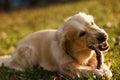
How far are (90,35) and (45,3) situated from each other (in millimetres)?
15294

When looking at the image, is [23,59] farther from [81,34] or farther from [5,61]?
[81,34]

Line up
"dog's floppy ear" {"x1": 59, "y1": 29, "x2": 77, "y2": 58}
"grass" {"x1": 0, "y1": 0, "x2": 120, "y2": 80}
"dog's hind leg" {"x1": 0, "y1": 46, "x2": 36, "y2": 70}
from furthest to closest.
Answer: "dog's hind leg" {"x1": 0, "y1": 46, "x2": 36, "y2": 70} → "grass" {"x1": 0, "y1": 0, "x2": 120, "y2": 80} → "dog's floppy ear" {"x1": 59, "y1": 29, "x2": 77, "y2": 58}

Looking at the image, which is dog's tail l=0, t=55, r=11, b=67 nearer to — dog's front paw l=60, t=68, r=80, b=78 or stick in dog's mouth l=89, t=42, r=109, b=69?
dog's front paw l=60, t=68, r=80, b=78

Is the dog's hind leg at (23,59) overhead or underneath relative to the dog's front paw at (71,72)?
underneath

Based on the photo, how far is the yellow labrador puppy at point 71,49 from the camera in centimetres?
575

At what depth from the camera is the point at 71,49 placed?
6055 mm

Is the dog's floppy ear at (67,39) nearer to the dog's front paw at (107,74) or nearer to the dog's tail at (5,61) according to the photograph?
the dog's front paw at (107,74)

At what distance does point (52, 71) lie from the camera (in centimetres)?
657

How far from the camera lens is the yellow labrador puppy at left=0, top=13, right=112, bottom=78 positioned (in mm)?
5746

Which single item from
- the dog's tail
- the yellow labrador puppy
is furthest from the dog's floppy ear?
the dog's tail

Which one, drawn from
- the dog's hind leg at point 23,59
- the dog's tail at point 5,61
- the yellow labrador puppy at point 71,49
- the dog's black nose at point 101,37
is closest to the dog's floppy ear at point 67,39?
the yellow labrador puppy at point 71,49

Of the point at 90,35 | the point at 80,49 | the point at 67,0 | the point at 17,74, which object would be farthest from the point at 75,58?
the point at 67,0

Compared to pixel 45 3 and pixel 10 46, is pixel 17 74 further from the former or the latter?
pixel 45 3

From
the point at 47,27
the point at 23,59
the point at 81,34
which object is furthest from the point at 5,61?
the point at 47,27
